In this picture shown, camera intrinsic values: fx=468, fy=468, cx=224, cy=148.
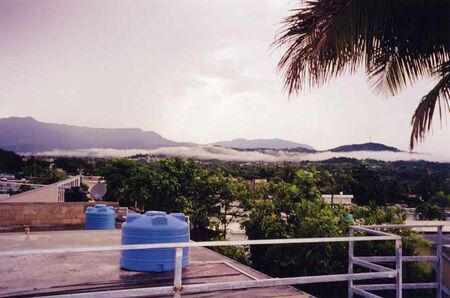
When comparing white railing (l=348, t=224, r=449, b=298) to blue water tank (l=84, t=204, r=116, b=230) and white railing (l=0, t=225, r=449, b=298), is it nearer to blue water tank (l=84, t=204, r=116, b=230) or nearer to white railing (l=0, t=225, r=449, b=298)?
white railing (l=0, t=225, r=449, b=298)

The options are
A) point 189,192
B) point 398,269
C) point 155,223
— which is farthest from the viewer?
point 189,192

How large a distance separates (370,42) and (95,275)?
4.70 m

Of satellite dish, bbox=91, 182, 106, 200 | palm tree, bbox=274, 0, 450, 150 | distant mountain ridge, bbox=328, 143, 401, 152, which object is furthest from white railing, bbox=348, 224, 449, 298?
distant mountain ridge, bbox=328, 143, 401, 152

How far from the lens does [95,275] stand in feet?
21.4

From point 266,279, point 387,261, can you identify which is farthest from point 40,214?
point 266,279

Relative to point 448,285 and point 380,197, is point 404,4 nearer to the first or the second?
point 448,285

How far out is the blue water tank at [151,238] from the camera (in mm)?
6527

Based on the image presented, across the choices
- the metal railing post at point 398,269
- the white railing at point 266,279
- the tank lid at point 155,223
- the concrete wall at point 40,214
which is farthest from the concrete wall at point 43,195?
the metal railing post at point 398,269

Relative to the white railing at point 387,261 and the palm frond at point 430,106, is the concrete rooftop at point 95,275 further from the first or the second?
the palm frond at point 430,106

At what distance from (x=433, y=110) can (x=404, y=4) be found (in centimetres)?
121

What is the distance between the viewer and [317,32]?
5105mm

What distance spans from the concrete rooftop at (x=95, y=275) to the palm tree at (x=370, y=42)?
2.69 m

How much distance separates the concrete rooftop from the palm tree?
2.69m

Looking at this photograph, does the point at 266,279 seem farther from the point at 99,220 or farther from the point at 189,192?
the point at 189,192
